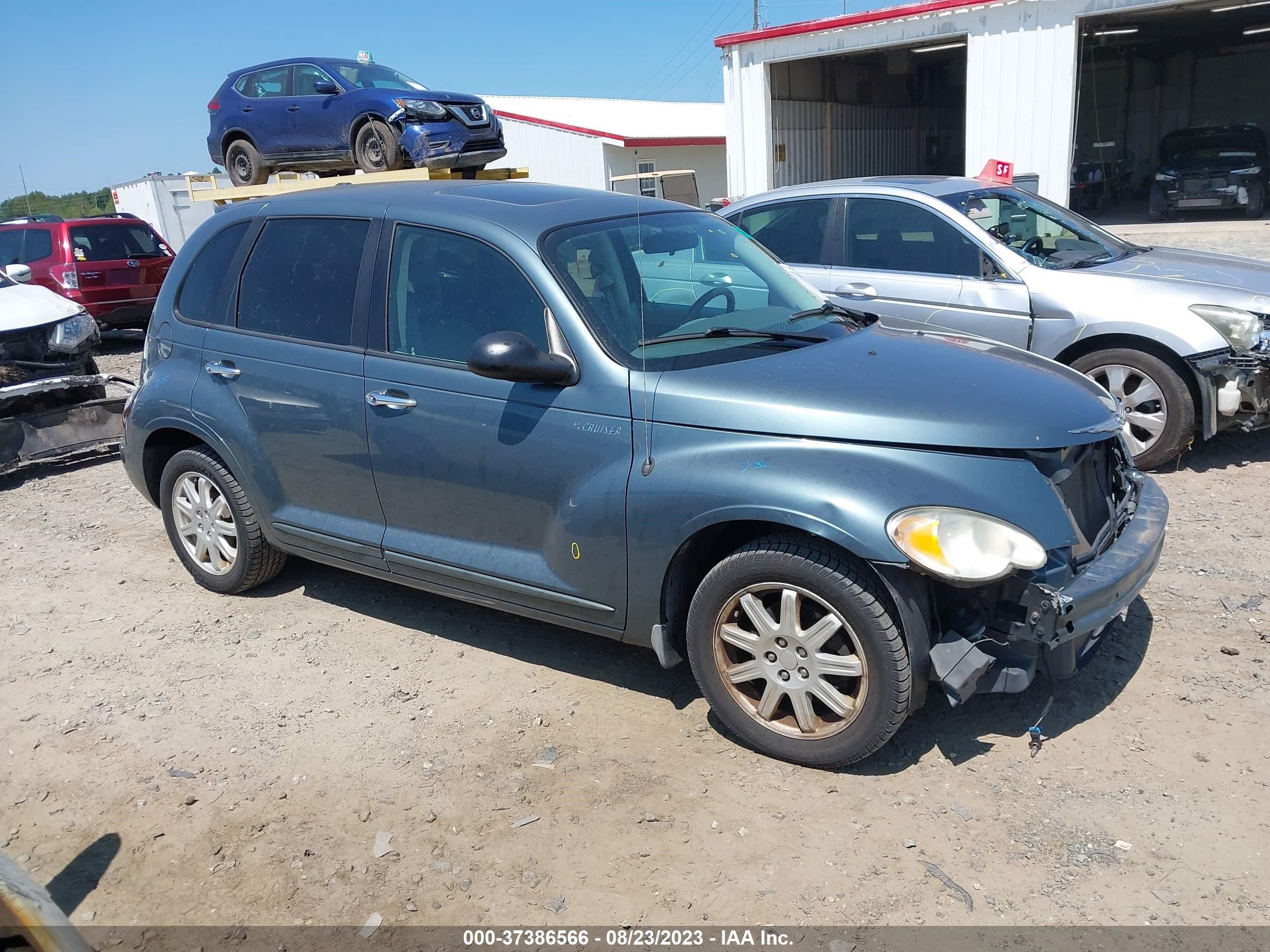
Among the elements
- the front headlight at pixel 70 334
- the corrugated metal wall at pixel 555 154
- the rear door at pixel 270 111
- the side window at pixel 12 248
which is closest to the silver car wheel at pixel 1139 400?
the rear door at pixel 270 111

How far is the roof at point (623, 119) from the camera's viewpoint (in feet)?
98.1

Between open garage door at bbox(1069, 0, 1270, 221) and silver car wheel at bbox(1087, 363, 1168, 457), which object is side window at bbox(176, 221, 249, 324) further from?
open garage door at bbox(1069, 0, 1270, 221)

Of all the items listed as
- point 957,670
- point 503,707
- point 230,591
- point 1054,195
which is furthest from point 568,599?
point 1054,195

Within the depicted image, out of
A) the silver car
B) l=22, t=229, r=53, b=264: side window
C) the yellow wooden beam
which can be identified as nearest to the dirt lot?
the silver car

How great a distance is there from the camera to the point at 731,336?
3.85 metres

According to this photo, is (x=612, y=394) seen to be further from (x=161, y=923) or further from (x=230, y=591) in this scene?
(x=230, y=591)

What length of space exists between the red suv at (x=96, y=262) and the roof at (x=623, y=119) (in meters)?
17.0

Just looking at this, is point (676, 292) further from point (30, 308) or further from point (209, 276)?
point (30, 308)

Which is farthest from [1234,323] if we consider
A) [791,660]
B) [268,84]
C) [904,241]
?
[268,84]

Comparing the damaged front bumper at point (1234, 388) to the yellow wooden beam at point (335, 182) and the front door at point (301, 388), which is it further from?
the front door at point (301, 388)

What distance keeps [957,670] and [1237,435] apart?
497cm

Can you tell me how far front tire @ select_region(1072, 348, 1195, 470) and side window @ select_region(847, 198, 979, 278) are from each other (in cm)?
100

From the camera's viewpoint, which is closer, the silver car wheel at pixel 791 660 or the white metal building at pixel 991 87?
the silver car wheel at pixel 791 660

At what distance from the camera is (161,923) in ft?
9.72
